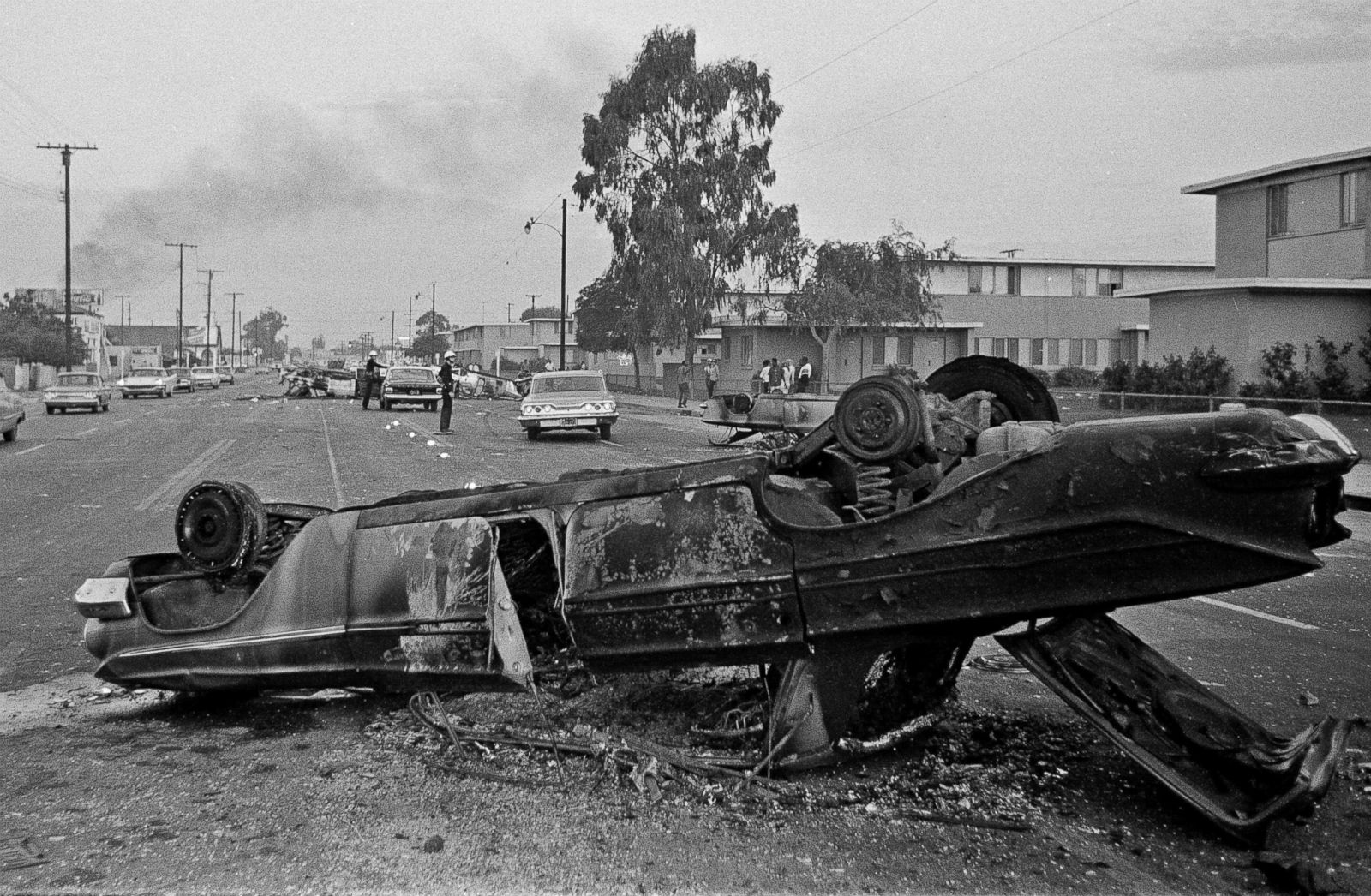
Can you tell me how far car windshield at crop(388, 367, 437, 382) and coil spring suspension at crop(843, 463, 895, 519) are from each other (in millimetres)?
39310

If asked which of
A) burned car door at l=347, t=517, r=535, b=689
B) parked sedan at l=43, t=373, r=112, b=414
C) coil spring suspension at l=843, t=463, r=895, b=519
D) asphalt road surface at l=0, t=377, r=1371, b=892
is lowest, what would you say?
asphalt road surface at l=0, t=377, r=1371, b=892

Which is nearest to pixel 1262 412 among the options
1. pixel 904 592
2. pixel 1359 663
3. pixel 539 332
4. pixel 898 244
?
pixel 904 592

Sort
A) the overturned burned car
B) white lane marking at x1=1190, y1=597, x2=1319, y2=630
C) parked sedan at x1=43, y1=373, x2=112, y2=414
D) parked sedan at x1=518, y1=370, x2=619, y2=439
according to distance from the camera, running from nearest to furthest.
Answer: the overturned burned car < white lane marking at x1=1190, y1=597, x2=1319, y2=630 < parked sedan at x1=518, y1=370, x2=619, y2=439 < parked sedan at x1=43, y1=373, x2=112, y2=414

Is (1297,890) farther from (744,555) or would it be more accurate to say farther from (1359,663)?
(1359,663)

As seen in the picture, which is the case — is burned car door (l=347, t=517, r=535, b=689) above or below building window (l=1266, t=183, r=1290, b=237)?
below

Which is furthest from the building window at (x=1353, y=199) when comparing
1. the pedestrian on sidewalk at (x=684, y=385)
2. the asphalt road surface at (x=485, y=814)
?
the asphalt road surface at (x=485, y=814)

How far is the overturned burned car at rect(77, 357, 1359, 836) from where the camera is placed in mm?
3561

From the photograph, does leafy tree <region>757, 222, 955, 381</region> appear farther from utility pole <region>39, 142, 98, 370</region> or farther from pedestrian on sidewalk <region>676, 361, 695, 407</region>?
utility pole <region>39, 142, 98, 370</region>

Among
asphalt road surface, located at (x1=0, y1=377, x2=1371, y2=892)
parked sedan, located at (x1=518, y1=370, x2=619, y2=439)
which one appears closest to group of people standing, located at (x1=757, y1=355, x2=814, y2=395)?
parked sedan, located at (x1=518, y1=370, x2=619, y2=439)

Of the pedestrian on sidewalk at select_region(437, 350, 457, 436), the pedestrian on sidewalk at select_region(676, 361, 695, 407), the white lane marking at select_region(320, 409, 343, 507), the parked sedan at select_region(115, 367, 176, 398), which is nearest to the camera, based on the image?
the white lane marking at select_region(320, 409, 343, 507)

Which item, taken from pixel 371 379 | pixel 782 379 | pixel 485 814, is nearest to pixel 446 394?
pixel 782 379

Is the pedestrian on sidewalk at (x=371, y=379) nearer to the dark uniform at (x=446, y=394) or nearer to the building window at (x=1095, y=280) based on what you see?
the dark uniform at (x=446, y=394)

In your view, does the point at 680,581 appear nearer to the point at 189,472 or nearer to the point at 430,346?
the point at 189,472

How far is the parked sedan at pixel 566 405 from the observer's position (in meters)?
25.2
